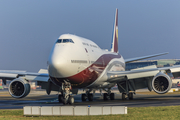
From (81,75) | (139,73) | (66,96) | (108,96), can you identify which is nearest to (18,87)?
(66,96)

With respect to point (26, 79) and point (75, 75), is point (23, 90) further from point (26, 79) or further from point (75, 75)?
point (75, 75)

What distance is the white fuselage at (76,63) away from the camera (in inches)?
907

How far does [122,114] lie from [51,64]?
26.3 feet

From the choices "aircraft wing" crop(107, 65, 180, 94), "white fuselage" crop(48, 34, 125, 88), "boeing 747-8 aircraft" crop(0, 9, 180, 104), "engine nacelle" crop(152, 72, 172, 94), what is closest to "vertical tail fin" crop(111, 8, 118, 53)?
"boeing 747-8 aircraft" crop(0, 9, 180, 104)

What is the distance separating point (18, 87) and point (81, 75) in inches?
288

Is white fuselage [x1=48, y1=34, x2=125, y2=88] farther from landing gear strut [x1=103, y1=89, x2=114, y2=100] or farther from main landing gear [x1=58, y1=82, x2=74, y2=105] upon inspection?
landing gear strut [x1=103, y1=89, x2=114, y2=100]

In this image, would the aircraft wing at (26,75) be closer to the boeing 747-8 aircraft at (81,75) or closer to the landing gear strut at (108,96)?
the boeing 747-8 aircraft at (81,75)

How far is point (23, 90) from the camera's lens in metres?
28.6

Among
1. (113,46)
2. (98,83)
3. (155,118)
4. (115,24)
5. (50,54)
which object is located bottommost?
(155,118)

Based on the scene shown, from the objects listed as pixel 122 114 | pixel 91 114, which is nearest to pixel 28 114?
pixel 91 114

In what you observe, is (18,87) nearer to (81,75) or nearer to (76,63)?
(81,75)

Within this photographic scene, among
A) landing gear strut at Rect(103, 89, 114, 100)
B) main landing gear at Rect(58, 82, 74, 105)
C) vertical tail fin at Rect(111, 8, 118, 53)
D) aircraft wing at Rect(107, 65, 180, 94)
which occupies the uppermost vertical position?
vertical tail fin at Rect(111, 8, 118, 53)

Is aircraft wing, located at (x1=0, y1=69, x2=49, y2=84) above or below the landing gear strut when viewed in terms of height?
above

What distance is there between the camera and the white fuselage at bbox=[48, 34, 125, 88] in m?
23.0
